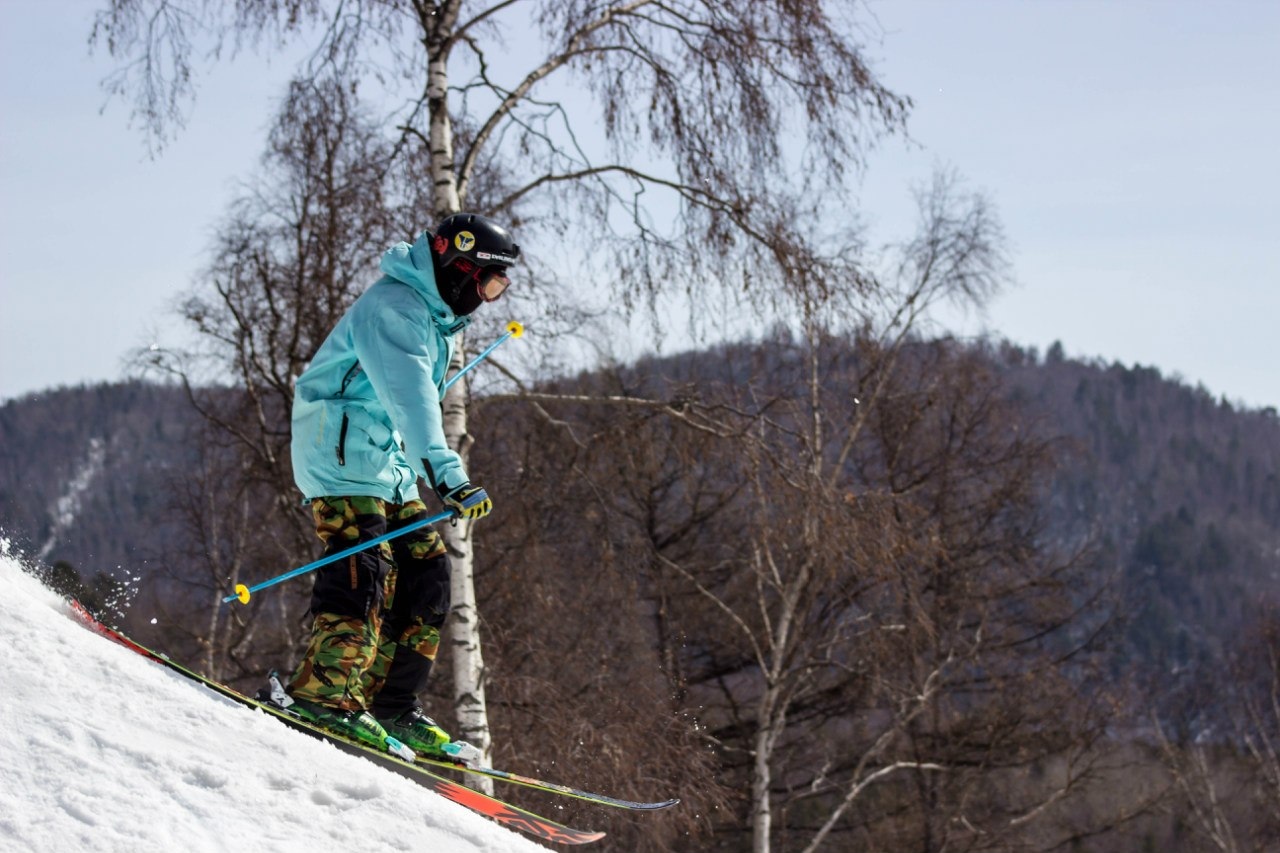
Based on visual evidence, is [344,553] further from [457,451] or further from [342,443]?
[457,451]

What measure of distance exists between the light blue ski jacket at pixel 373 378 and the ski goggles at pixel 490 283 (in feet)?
0.42

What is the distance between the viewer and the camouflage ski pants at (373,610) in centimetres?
420

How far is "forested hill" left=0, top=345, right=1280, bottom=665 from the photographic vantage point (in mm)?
73000

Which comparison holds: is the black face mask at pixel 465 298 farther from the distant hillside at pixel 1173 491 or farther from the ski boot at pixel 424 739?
the distant hillside at pixel 1173 491

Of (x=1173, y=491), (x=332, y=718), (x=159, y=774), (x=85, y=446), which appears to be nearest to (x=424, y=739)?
(x=332, y=718)

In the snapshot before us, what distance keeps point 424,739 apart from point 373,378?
1358mm

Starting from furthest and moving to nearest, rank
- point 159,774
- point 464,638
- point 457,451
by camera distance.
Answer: point 457,451 < point 464,638 < point 159,774

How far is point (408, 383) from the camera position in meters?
3.98

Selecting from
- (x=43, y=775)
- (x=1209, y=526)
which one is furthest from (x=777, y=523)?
(x=1209, y=526)

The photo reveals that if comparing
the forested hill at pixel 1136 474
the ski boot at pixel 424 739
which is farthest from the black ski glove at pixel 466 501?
the forested hill at pixel 1136 474

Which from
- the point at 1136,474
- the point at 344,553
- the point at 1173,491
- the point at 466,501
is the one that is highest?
the point at 1136,474

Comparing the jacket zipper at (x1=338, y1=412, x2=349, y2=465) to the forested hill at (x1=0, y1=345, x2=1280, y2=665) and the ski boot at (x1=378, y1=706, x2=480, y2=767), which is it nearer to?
the ski boot at (x1=378, y1=706, x2=480, y2=767)

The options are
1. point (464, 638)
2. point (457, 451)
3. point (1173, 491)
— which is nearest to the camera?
point (464, 638)

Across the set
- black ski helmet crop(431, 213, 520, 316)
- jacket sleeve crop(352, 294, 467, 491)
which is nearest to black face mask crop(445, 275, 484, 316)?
black ski helmet crop(431, 213, 520, 316)
